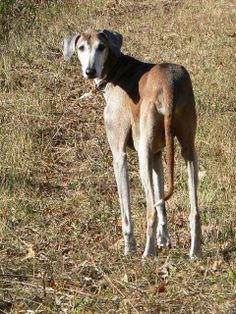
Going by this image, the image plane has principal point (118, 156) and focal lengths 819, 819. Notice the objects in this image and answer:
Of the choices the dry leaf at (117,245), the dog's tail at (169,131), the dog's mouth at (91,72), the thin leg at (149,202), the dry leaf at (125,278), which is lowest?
the dry leaf at (117,245)

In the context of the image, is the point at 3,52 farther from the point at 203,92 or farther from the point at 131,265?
the point at 131,265

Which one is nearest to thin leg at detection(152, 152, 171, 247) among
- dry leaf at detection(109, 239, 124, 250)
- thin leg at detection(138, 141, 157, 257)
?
thin leg at detection(138, 141, 157, 257)

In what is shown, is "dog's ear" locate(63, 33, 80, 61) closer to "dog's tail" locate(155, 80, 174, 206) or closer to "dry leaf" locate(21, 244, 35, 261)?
"dog's tail" locate(155, 80, 174, 206)

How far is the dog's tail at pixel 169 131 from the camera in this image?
18.4ft

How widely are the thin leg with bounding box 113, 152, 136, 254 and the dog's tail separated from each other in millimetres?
722

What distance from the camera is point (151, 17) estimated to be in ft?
50.4

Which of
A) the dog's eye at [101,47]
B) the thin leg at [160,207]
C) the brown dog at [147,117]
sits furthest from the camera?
the dog's eye at [101,47]

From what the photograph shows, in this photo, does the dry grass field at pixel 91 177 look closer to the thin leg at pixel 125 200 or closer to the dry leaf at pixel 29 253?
the dry leaf at pixel 29 253

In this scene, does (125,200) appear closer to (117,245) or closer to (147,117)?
(117,245)

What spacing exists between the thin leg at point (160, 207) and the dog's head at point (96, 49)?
0.86 meters

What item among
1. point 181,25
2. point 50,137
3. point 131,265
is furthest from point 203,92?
point 131,265

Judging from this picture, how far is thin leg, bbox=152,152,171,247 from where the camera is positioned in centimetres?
629

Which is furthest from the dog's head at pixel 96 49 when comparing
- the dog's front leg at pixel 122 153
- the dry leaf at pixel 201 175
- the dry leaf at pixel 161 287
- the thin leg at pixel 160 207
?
the dry leaf at pixel 161 287

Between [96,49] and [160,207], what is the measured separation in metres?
1.43
